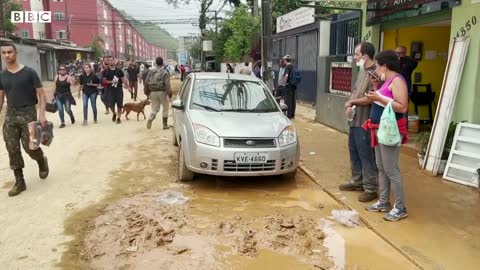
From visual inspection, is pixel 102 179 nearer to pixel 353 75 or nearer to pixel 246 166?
pixel 246 166

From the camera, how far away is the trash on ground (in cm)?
568

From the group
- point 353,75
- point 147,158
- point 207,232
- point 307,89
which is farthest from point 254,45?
point 207,232

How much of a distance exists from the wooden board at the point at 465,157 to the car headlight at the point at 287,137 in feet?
7.36

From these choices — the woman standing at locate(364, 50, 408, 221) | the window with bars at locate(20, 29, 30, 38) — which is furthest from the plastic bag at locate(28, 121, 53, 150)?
the window with bars at locate(20, 29, 30, 38)

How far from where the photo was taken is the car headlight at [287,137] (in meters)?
6.18

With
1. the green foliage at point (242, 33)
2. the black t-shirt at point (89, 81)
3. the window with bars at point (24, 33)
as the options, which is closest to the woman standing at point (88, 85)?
the black t-shirt at point (89, 81)

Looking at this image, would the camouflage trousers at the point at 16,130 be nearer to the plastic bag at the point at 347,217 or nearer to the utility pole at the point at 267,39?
the plastic bag at the point at 347,217

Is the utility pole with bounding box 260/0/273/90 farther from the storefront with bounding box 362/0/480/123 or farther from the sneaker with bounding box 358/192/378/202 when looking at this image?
the sneaker with bounding box 358/192/378/202

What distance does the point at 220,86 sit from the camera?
7379 millimetres

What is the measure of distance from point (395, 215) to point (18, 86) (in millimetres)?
4875

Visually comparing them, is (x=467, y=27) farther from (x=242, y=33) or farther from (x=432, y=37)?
(x=242, y=33)

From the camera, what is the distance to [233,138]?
5941 millimetres

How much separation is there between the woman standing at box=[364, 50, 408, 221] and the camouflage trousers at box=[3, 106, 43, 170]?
4.31 metres

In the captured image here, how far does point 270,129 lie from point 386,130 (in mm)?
1814
